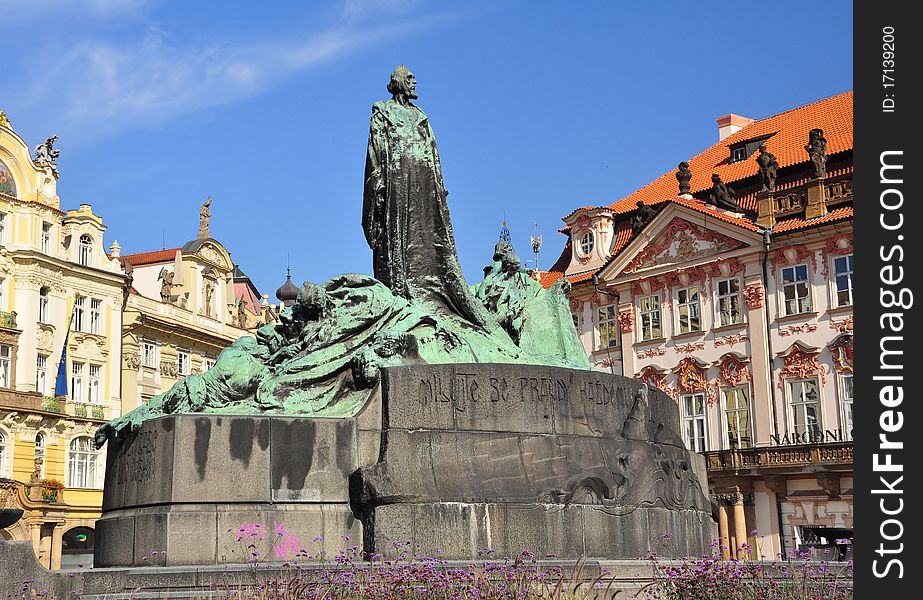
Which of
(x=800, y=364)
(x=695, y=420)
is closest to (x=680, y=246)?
(x=695, y=420)

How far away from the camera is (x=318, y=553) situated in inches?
396

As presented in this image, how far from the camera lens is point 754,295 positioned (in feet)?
111

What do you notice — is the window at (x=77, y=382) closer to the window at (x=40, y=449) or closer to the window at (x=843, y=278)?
the window at (x=40, y=449)

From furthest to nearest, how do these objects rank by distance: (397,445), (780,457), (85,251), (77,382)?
1. (85,251)
2. (77,382)
3. (780,457)
4. (397,445)

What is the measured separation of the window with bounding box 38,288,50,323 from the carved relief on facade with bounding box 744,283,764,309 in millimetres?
22551

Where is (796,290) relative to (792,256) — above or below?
below

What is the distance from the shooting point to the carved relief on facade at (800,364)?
32.2 meters

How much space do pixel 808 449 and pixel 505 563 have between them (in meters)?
23.9

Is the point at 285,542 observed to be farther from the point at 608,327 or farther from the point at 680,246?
the point at 608,327

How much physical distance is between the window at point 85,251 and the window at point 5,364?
496 centimetres

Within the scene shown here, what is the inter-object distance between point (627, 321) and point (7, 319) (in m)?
19.2
